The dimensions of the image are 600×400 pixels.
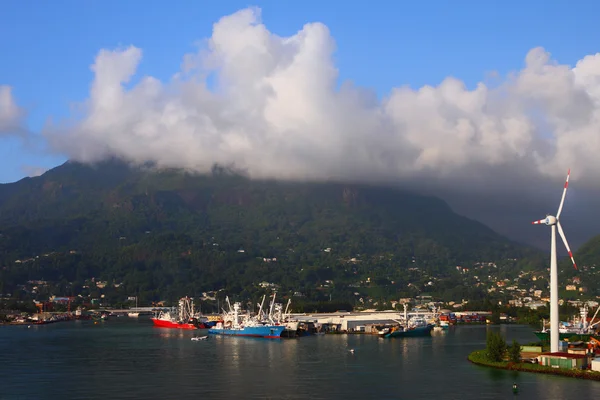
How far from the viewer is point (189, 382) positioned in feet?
231

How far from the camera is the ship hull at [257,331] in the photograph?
14088 cm

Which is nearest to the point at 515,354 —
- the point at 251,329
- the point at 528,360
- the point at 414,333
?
the point at 528,360

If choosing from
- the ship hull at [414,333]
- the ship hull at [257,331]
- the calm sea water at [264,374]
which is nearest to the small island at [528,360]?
the calm sea water at [264,374]

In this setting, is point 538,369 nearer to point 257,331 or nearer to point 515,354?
point 515,354

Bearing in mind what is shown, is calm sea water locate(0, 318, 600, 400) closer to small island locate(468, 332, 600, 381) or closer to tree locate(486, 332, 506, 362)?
small island locate(468, 332, 600, 381)

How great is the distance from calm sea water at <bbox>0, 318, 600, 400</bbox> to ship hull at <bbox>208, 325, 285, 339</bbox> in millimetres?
21040

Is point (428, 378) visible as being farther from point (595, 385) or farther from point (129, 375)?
point (129, 375)

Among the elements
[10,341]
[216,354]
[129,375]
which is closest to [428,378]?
[129,375]

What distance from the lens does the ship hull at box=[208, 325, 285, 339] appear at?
14088 centimetres

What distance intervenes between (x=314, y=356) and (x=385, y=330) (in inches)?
1963

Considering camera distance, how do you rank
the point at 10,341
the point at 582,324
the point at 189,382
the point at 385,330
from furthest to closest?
1. the point at 385,330
2. the point at 10,341
3. the point at 582,324
4. the point at 189,382

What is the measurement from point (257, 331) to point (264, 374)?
69141 mm

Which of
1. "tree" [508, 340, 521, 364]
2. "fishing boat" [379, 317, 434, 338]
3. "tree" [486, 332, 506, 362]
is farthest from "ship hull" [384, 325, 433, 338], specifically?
"tree" [508, 340, 521, 364]

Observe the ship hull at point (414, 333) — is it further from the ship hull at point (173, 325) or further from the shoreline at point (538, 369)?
the ship hull at point (173, 325)
